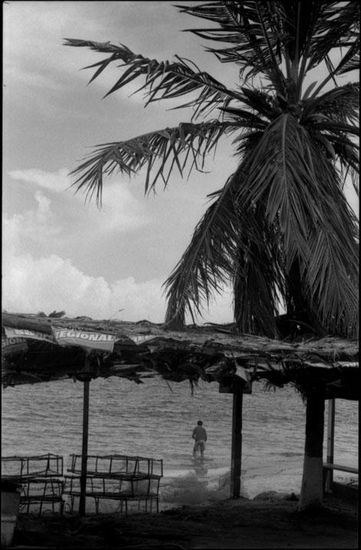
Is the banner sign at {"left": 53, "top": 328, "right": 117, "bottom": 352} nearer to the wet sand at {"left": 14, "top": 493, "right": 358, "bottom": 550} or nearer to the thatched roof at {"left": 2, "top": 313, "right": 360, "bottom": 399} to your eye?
the thatched roof at {"left": 2, "top": 313, "right": 360, "bottom": 399}

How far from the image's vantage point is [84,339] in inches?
371

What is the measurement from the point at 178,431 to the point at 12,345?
150ft

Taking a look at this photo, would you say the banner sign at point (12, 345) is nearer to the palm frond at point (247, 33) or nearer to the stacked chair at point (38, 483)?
the stacked chair at point (38, 483)

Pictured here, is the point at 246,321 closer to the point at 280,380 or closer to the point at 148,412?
the point at 280,380

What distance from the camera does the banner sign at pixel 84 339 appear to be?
9375 millimetres

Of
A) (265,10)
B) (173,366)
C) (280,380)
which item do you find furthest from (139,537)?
(265,10)

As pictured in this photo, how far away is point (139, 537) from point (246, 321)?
4508 mm

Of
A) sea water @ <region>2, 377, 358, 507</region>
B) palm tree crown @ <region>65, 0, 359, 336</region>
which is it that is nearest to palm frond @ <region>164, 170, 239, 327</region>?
palm tree crown @ <region>65, 0, 359, 336</region>

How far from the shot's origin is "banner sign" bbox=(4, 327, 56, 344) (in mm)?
9211

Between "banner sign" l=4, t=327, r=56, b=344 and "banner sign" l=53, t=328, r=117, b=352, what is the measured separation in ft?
0.28

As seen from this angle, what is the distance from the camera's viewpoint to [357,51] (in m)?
14.8

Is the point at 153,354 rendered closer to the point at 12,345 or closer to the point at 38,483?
the point at 12,345

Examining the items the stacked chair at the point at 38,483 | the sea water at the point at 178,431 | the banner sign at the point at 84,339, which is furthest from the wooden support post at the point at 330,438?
the banner sign at the point at 84,339

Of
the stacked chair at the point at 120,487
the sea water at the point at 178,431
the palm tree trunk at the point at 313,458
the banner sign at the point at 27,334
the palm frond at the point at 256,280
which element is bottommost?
the sea water at the point at 178,431
